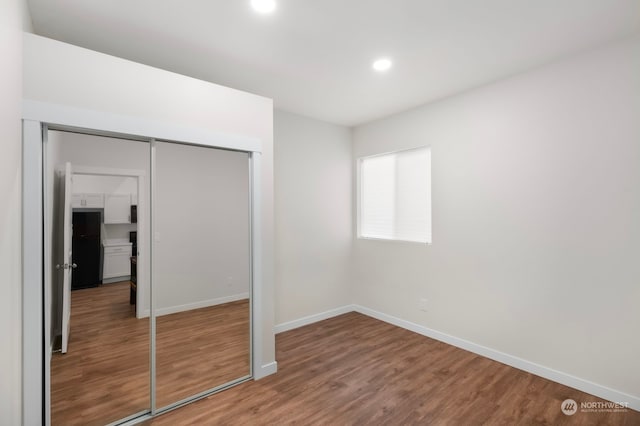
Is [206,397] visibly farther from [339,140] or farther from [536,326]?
[339,140]

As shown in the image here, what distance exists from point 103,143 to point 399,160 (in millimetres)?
3200

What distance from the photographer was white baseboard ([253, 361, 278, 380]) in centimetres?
271

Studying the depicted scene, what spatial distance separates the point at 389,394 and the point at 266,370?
1.09 metres

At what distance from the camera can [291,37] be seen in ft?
7.47

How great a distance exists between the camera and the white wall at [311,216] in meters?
3.83

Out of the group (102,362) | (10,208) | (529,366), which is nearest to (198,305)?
(102,362)

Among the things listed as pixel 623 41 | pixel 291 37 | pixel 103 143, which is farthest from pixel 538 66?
pixel 103 143

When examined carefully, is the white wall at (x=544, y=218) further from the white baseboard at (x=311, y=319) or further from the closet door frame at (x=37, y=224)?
the closet door frame at (x=37, y=224)

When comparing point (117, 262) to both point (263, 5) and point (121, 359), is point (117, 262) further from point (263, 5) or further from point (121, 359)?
point (263, 5)

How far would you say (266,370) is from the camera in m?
2.76

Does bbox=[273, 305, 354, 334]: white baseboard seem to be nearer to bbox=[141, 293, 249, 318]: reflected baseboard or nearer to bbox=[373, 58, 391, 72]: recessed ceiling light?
bbox=[141, 293, 249, 318]: reflected baseboard

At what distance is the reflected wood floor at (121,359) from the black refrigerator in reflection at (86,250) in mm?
82

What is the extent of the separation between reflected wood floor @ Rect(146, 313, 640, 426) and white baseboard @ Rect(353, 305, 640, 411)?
63mm

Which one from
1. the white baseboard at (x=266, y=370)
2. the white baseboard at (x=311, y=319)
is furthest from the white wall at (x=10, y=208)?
the white baseboard at (x=311, y=319)
